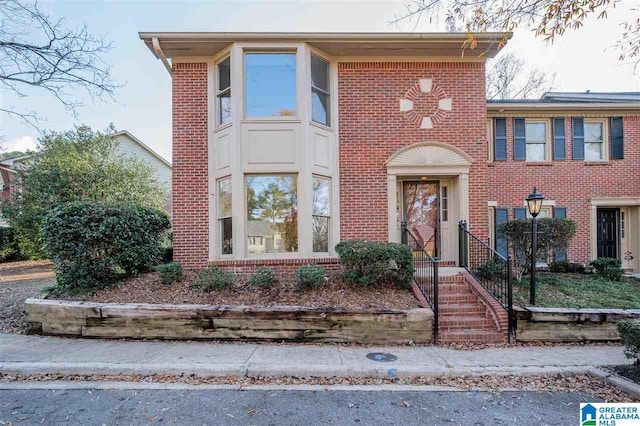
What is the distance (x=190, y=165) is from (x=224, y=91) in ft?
6.19

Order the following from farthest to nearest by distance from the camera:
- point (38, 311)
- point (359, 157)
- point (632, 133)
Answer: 1. point (632, 133)
2. point (359, 157)
3. point (38, 311)

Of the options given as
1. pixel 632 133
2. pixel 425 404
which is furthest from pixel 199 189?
pixel 632 133

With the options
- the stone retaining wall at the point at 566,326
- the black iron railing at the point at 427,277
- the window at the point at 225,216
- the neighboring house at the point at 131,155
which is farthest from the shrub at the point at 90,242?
the neighboring house at the point at 131,155

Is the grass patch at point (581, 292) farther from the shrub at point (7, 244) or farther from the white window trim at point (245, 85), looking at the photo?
the shrub at point (7, 244)

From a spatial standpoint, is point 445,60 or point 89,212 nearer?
point 89,212

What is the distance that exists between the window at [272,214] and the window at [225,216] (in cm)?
50

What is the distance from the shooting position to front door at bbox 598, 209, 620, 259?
32.9ft

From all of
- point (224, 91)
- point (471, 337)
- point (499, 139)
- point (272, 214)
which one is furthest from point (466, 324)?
point (499, 139)

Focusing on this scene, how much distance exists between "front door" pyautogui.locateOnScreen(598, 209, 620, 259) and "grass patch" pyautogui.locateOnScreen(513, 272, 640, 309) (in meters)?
2.63

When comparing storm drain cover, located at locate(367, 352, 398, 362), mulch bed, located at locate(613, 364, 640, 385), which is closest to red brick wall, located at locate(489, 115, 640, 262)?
mulch bed, located at locate(613, 364, 640, 385)

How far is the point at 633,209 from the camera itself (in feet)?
33.2

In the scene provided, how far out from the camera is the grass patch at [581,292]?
18.6ft

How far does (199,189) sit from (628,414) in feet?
25.3

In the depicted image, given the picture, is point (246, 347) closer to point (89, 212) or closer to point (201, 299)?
point (201, 299)
